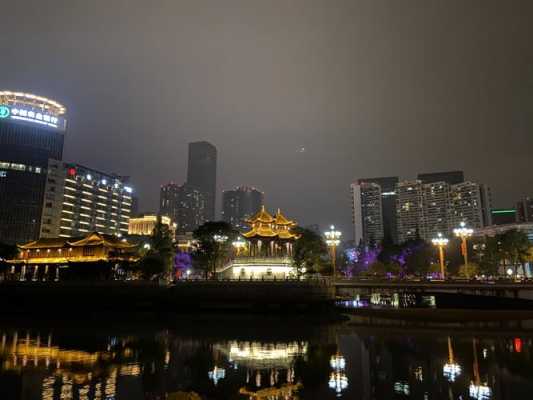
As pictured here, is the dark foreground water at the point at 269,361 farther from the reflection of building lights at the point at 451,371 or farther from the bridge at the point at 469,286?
the bridge at the point at 469,286

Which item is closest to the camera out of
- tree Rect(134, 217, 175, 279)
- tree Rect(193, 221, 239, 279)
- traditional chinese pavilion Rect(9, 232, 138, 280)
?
tree Rect(134, 217, 175, 279)

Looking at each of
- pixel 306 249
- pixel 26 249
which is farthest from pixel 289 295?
pixel 26 249

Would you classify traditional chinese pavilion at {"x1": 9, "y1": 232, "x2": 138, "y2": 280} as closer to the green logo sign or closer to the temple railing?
the temple railing

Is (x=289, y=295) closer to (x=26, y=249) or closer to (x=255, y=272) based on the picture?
(x=255, y=272)

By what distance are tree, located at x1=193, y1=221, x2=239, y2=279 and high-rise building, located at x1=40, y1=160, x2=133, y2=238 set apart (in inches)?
3303

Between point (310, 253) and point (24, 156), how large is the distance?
115 meters

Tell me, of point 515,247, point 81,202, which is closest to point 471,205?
point 515,247

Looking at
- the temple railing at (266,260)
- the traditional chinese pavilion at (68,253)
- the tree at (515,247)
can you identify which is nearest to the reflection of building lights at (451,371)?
the temple railing at (266,260)

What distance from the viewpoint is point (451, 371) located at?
80.2ft

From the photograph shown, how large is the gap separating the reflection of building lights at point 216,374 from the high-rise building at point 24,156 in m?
126

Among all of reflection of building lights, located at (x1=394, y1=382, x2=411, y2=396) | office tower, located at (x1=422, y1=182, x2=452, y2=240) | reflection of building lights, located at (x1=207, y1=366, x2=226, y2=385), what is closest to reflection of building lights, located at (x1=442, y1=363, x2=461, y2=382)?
reflection of building lights, located at (x1=394, y1=382, x2=411, y2=396)

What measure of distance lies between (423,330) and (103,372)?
3329 cm

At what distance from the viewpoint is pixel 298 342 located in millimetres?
34844

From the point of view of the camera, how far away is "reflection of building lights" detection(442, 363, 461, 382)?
23.1 metres
